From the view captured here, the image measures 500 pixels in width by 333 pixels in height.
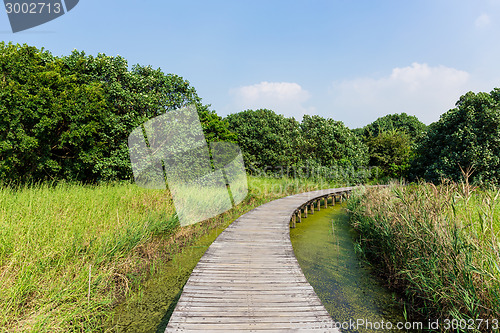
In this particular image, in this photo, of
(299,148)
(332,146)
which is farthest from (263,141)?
(332,146)

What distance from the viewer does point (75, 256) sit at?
3963 millimetres

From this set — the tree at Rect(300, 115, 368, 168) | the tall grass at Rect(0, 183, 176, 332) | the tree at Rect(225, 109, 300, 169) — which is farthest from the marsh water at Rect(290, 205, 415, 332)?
the tree at Rect(300, 115, 368, 168)

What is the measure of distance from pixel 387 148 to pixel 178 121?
24609 millimetres

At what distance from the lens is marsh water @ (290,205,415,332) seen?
3.88 metres

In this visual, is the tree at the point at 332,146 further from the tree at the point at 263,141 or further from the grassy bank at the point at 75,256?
the grassy bank at the point at 75,256

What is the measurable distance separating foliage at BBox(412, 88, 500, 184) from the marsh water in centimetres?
1148

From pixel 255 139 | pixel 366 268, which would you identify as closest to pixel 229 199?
pixel 366 268

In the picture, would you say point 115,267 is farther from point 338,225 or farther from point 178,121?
point 178,121

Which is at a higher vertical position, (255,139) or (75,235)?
(255,139)

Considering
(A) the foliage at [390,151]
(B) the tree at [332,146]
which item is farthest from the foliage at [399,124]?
(B) the tree at [332,146]

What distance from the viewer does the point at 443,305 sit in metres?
3.60

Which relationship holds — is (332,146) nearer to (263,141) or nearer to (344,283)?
(263,141)

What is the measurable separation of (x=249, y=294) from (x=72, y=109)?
12.2 meters

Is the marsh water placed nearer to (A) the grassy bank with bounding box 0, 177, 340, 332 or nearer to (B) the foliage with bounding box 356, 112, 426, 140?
(A) the grassy bank with bounding box 0, 177, 340, 332
